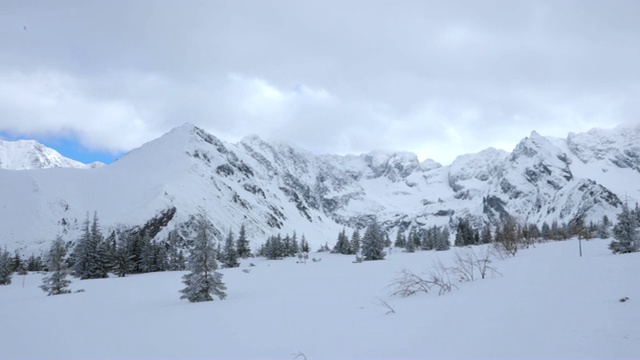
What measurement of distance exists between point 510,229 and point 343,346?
2190cm

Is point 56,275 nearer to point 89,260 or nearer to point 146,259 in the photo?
point 89,260

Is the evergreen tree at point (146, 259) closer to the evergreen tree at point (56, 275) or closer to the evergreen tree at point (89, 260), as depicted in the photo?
the evergreen tree at point (89, 260)

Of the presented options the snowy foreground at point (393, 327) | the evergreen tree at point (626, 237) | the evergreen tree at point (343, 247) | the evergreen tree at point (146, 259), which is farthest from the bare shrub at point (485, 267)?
the evergreen tree at point (343, 247)

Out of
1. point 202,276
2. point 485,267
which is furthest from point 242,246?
point 485,267

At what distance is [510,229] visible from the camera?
24.5 m

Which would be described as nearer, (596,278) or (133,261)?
(596,278)

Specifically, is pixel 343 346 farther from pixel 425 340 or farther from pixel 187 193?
pixel 187 193

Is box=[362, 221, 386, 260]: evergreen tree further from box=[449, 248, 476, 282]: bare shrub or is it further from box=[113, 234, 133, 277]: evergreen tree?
box=[449, 248, 476, 282]: bare shrub

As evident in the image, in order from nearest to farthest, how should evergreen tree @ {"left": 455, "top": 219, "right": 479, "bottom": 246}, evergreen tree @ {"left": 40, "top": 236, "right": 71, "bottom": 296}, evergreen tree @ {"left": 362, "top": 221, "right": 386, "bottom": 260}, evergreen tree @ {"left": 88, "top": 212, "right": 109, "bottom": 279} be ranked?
1. evergreen tree @ {"left": 40, "top": 236, "right": 71, "bottom": 296}
2. evergreen tree @ {"left": 88, "top": 212, "right": 109, "bottom": 279}
3. evergreen tree @ {"left": 362, "top": 221, "right": 386, "bottom": 260}
4. evergreen tree @ {"left": 455, "top": 219, "right": 479, "bottom": 246}

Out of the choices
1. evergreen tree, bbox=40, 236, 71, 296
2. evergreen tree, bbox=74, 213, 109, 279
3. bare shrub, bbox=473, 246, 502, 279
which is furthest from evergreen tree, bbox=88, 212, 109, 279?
bare shrub, bbox=473, 246, 502, 279

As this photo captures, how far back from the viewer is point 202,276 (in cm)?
1667

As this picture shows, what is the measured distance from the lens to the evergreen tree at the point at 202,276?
1630cm

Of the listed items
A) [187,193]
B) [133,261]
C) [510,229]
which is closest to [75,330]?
[510,229]

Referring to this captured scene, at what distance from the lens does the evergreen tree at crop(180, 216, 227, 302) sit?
16.3 metres
